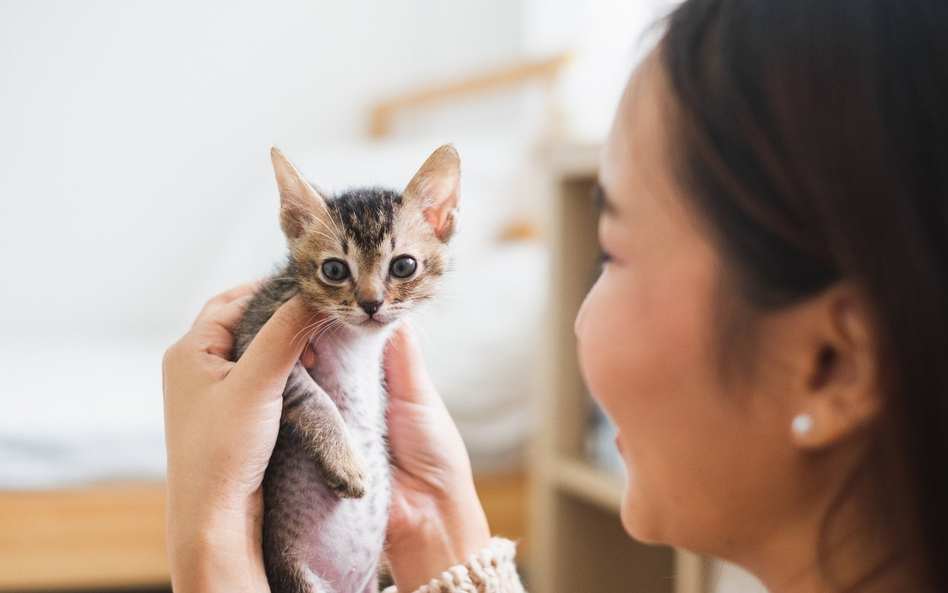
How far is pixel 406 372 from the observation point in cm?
61

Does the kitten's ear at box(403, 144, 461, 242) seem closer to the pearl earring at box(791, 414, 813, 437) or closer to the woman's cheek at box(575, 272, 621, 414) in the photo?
the woman's cheek at box(575, 272, 621, 414)

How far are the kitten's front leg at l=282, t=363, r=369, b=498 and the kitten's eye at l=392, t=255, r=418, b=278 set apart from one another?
0.10m

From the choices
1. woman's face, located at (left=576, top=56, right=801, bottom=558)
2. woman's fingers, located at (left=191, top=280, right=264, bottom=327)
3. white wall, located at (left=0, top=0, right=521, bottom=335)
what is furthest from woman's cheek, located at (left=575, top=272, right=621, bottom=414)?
white wall, located at (left=0, top=0, right=521, bottom=335)

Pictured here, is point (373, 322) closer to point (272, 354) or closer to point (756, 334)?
point (272, 354)

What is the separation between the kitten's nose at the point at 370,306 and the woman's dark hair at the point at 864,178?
0.81 ft

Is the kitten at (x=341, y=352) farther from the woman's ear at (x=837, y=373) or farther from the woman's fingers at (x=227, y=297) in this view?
the woman's ear at (x=837, y=373)

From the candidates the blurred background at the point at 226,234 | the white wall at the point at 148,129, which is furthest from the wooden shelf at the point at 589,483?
the white wall at the point at 148,129

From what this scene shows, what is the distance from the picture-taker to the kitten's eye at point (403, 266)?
579mm

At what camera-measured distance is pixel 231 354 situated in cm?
A: 58

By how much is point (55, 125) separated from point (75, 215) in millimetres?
167

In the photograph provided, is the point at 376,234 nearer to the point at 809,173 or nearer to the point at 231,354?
the point at 231,354

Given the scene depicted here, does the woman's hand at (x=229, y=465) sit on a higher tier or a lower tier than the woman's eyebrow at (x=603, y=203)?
lower

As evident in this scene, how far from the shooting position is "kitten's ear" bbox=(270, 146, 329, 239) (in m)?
0.53

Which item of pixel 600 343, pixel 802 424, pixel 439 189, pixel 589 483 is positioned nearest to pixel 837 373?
pixel 802 424
